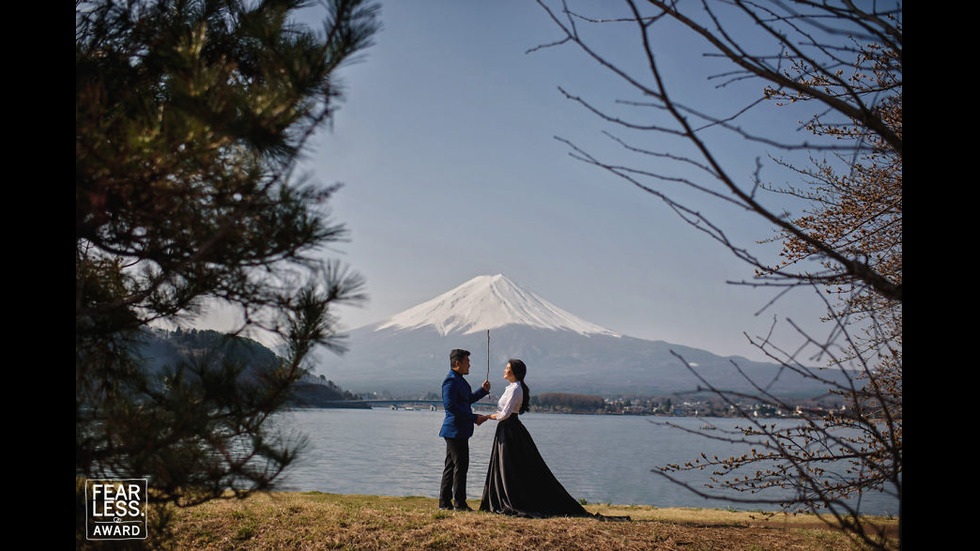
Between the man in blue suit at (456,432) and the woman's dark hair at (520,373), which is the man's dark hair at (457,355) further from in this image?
the woman's dark hair at (520,373)

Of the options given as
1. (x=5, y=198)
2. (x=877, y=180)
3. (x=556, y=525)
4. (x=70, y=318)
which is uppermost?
(x=877, y=180)

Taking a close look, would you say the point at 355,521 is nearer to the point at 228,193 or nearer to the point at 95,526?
the point at 95,526

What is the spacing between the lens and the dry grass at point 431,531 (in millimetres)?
5402

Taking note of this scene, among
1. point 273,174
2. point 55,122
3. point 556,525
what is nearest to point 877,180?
point 556,525

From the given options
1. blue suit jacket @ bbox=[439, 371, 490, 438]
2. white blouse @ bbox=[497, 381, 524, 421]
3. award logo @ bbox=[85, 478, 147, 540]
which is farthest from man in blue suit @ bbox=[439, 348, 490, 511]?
award logo @ bbox=[85, 478, 147, 540]

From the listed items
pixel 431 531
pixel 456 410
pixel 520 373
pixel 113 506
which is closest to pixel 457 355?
pixel 456 410

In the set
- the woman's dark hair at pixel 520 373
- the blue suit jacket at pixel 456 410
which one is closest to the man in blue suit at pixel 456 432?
the blue suit jacket at pixel 456 410

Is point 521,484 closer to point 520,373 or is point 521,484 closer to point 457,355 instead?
point 520,373

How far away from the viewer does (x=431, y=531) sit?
18.7ft

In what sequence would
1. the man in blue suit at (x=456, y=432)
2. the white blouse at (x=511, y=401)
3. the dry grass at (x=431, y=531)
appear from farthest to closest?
the white blouse at (x=511, y=401) < the man in blue suit at (x=456, y=432) < the dry grass at (x=431, y=531)

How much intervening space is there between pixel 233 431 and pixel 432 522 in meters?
2.63

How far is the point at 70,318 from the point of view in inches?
113

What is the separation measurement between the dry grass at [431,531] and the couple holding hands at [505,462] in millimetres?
480
